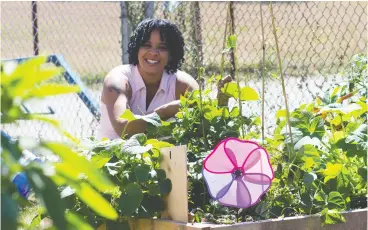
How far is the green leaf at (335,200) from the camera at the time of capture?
2.60m

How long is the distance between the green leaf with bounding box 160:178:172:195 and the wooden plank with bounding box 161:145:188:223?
0.01 meters

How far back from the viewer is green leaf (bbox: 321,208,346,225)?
2.54 m

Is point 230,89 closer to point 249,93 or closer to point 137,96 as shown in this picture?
point 249,93

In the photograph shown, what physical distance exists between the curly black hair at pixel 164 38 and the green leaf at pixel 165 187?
1.92 meters

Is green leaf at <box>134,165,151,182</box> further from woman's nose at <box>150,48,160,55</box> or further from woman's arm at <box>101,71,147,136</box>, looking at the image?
woman's nose at <box>150,48,160,55</box>

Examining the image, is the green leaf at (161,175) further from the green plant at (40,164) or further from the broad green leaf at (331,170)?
the green plant at (40,164)

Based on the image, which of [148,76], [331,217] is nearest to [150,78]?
[148,76]

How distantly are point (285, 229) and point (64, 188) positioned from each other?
28.6 inches

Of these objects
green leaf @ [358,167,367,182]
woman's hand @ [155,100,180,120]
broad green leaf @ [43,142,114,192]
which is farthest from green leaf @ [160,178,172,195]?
broad green leaf @ [43,142,114,192]

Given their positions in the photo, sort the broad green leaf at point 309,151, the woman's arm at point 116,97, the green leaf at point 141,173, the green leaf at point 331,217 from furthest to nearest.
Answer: the woman's arm at point 116,97 → the broad green leaf at point 309,151 → the green leaf at point 331,217 → the green leaf at point 141,173

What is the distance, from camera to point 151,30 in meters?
4.29

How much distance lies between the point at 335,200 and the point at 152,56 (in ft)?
6.35

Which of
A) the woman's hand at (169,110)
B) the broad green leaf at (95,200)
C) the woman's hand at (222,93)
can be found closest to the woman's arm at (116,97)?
the woman's hand at (169,110)

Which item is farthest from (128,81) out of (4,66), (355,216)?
(4,66)
